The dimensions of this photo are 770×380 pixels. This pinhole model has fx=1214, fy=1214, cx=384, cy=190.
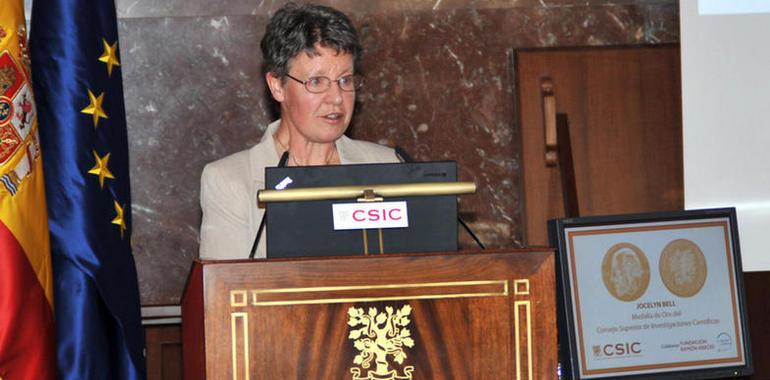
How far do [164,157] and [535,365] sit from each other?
219cm

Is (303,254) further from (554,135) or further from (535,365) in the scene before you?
(554,135)

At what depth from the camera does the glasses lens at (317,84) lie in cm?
312

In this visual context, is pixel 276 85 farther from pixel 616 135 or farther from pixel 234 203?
pixel 616 135

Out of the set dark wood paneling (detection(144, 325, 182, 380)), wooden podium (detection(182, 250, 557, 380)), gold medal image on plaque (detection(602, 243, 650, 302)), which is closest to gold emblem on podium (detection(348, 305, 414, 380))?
wooden podium (detection(182, 250, 557, 380))

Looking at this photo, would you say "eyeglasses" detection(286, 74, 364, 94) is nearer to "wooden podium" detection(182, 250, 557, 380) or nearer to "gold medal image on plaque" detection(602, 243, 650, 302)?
"gold medal image on plaque" detection(602, 243, 650, 302)

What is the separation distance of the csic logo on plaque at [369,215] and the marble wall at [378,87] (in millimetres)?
1858

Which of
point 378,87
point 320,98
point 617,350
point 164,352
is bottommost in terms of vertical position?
point 617,350

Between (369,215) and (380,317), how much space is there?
221 millimetres

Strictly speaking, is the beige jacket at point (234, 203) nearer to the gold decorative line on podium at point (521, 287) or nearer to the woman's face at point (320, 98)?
the woman's face at point (320, 98)

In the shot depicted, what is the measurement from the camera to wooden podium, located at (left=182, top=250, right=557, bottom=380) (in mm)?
2230

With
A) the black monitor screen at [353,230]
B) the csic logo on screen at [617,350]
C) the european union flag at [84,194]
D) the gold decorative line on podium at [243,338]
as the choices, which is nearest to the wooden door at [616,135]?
the csic logo on screen at [617,350]

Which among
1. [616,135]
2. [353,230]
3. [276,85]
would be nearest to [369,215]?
[353,230]

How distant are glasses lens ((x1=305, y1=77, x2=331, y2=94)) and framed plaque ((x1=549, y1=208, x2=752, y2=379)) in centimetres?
69

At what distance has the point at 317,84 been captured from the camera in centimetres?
313
